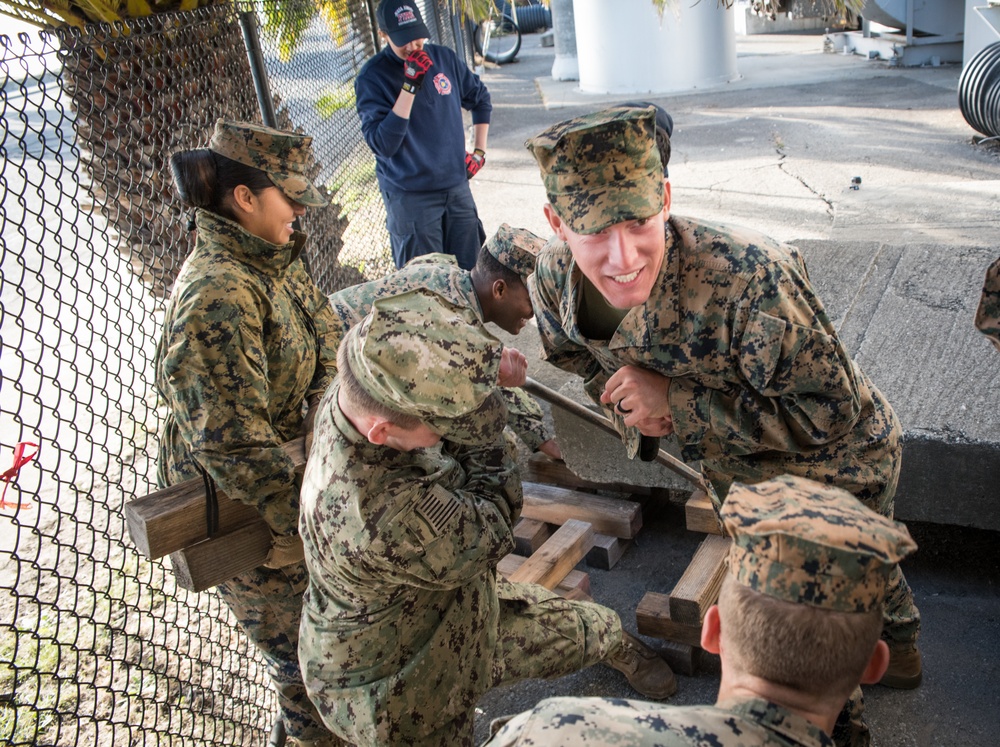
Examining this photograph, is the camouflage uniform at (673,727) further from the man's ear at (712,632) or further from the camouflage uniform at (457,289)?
the camouflage uniform at (457,289)

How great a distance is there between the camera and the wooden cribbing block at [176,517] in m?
2.33

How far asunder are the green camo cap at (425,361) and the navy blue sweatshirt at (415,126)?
3.63m

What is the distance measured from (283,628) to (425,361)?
4.47 feet

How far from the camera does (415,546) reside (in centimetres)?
193

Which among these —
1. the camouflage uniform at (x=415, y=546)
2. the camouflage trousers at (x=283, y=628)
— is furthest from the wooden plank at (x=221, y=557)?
the camouflage uniform at (x=415, y=546)

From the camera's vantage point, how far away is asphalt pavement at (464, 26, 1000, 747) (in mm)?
2902

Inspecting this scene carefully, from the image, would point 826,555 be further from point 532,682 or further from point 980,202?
point 980,202

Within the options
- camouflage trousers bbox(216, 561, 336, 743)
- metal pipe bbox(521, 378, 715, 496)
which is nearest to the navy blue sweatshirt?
metal pipe bbox(521, 378, 715, 496)

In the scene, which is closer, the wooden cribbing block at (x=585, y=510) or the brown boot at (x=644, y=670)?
the brown boot at (x=644, y=670)

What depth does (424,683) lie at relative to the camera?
84.3 inches

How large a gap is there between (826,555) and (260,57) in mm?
3771

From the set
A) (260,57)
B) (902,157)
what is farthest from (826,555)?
(902,157)

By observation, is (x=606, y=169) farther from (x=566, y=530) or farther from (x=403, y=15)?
(x=403, y=15)

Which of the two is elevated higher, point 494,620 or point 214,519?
point 214,519
